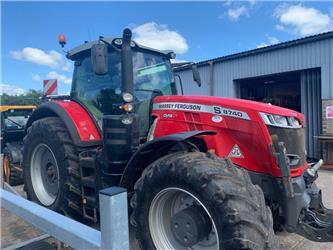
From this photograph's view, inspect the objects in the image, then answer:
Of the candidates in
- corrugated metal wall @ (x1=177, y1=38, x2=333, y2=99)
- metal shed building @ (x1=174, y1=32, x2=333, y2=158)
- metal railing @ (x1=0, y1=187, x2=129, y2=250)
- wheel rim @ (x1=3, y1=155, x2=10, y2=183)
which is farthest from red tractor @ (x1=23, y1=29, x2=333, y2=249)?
corrugated metal wall @ (x1=177, y1=38, x2=333, y2=99)

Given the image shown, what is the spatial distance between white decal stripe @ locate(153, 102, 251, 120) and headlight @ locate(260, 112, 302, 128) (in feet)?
0.53

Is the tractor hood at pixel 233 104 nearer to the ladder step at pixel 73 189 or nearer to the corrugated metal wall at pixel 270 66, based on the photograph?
the ladder step at pixel 73 189

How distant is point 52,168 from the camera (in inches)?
164

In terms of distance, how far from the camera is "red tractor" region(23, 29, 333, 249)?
7.66ft

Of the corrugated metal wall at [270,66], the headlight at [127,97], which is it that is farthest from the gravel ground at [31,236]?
the corrugated metal wall at [270,66]

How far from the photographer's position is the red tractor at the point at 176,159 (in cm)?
234

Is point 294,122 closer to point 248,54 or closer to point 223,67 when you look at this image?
point 248,54

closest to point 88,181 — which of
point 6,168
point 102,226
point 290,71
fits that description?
point 102,226

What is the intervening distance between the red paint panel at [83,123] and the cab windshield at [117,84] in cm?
11

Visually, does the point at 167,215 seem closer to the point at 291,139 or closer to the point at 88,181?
the point at 88,181

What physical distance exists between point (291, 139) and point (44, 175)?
338 centimetres

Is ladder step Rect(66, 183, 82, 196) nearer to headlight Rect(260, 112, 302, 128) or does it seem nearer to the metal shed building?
headlight Rect(260, 112, 302, 128)

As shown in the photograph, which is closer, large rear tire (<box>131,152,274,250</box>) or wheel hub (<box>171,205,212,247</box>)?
large rear tire (<box>131,152,274,250</box>)

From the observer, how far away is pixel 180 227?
2543mm
